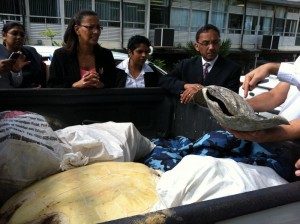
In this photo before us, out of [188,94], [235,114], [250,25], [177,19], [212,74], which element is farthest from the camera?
[250,25]

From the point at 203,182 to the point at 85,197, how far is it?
1.76 feet

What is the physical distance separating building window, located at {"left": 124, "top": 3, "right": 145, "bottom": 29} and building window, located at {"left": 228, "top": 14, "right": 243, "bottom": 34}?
655 cm

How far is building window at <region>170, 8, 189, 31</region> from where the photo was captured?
17.0 metres

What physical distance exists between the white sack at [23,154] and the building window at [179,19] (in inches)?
628

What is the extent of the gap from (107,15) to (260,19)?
11304mm

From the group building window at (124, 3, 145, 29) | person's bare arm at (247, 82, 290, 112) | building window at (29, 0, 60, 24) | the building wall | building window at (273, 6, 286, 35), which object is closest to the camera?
person's bare arm at (247, 82, 290, 112)

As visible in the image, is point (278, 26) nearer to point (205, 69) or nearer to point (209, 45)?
point (209, 45)

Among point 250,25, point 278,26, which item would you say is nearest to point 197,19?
point 250,25

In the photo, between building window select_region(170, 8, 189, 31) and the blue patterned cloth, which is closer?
the blue patterned cloth

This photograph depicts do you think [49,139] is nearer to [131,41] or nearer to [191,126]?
[191,126]

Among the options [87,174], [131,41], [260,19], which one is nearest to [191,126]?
[87,174]

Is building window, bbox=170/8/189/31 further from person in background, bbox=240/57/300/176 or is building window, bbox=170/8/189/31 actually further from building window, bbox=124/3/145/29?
person in background, bbox=240/57/300/176

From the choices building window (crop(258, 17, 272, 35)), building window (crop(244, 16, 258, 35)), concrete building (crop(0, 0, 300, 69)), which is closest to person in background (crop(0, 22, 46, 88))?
concrete building (crop(0, 0, 300, 69))

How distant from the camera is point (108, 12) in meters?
14.8
